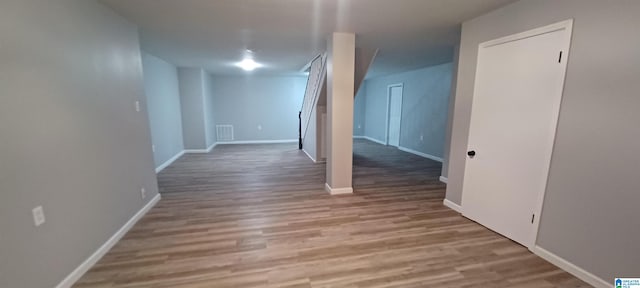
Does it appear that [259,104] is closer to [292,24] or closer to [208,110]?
[208,110]

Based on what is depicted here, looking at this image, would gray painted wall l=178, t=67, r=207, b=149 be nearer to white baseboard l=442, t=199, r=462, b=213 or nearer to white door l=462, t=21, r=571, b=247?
white baseboard l=442, t=199, r=462, b=213

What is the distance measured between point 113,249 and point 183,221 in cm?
66

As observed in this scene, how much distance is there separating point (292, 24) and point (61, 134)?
2.38m

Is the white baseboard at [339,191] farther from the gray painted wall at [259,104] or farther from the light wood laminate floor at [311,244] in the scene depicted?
the gray painted wall at [259,104]

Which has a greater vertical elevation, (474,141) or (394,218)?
(474,141)

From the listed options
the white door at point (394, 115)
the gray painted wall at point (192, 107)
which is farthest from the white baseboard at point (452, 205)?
the gray painted wall at point (192, 107)

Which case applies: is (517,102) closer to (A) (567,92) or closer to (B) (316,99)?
(A) (567,92)

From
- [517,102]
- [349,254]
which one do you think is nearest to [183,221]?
[349,254]

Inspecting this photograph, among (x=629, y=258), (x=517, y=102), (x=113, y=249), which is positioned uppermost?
(x=517, y=102)

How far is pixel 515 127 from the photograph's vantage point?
2393 mm

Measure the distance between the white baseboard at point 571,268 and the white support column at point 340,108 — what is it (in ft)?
7.20

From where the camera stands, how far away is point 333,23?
9.76 ft

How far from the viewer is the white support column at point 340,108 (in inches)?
133

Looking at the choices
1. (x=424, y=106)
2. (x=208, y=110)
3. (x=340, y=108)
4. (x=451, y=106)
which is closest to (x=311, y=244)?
(x=340, y=108)
